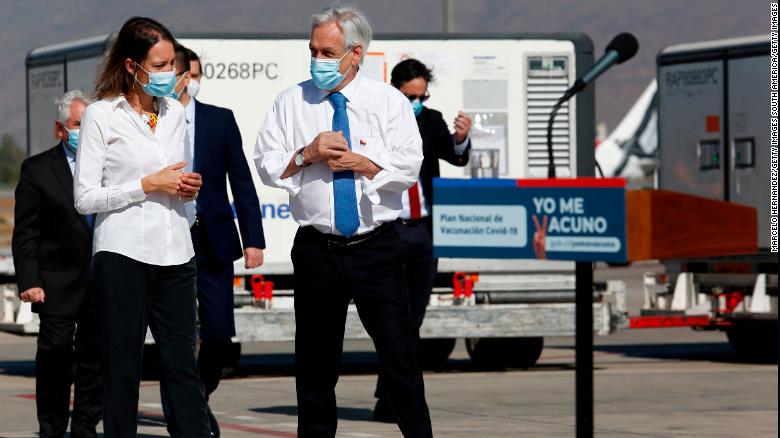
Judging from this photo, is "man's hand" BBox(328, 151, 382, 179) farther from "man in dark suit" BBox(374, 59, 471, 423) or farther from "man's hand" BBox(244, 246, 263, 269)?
"man in dark suit" BBox(374, 59, 471, 423)

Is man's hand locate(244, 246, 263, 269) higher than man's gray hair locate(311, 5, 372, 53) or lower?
lower

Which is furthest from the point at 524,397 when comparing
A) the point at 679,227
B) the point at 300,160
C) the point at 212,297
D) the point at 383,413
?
the point at 300,160

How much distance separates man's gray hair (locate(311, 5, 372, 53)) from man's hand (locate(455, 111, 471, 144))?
283 cm

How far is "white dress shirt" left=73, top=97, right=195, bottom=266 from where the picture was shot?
7.43m

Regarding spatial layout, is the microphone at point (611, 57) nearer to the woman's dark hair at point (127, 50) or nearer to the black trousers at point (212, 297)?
the black trousers at point (212, 297)

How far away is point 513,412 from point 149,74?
4781mm

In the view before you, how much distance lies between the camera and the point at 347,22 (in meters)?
7.48

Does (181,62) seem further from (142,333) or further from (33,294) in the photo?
(142,333)

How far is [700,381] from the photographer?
13.8 m

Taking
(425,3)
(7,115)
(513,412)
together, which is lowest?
(513,412)

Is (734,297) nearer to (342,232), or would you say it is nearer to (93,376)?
(93,376)

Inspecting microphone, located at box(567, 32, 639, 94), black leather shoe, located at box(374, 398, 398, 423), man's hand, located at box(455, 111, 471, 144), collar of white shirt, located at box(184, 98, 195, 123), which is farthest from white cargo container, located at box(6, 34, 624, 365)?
collar of white shirt, located at box(184, 98, 195, 123)

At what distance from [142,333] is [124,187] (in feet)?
1.96

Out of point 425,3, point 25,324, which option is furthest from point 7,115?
point 25,324
